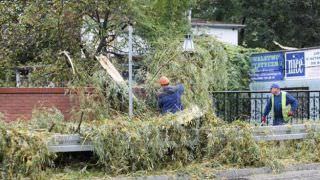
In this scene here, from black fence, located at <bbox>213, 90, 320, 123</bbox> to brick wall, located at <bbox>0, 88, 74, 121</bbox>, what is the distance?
415cm

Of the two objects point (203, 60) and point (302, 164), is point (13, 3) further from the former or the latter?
point (302, 164)

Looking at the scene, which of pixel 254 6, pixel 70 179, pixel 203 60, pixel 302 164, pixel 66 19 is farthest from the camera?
pixel 254 6

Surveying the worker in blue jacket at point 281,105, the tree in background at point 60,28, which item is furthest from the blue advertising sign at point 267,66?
the worker in blue jacket at point 281,105

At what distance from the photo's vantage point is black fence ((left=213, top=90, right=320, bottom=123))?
50.1ft

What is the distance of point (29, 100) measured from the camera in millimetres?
12859

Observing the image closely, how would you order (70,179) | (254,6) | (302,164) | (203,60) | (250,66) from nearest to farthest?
(70,179) → (302,164) → (203,60) → (250,66) → (254,6)

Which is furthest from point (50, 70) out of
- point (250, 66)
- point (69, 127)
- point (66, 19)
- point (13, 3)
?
point (250, 66)

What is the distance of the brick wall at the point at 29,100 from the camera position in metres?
12.7

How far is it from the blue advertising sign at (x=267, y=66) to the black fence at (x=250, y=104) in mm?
3433

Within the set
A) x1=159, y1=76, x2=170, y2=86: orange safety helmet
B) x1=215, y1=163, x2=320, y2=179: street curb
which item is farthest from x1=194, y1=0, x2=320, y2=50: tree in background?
x1=215, y1=163, x2=320, y2=179: street curb

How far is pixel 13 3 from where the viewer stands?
1683cm

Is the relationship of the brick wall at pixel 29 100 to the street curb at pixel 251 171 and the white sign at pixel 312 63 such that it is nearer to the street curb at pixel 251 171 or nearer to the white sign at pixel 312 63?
the street curb at pixel 251 171

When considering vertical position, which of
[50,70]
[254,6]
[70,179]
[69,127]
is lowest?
[70,179]

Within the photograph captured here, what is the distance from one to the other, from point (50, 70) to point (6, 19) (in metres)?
2.56
